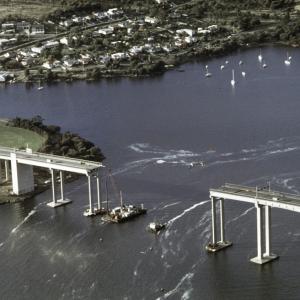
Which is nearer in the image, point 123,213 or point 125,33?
point 123,213

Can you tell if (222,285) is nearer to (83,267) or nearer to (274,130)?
(83,267)

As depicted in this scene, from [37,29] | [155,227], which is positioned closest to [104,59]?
[37,29]

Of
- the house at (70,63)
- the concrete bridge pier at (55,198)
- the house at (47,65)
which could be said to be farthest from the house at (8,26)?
the concrete bridge pier at (55,198)

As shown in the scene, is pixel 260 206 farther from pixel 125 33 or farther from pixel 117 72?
pixel 125 33

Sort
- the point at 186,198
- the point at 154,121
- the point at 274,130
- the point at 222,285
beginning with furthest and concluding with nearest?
the point at 154,121 → the point at 274,130 → the point at 186,198 → the point at 222,285

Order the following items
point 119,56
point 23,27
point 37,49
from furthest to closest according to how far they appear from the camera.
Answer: point 23,27
point 37,49
point 119,56

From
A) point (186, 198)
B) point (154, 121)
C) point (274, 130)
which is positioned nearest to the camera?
point (186, 198)

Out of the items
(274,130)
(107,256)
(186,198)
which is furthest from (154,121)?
(107,256)
